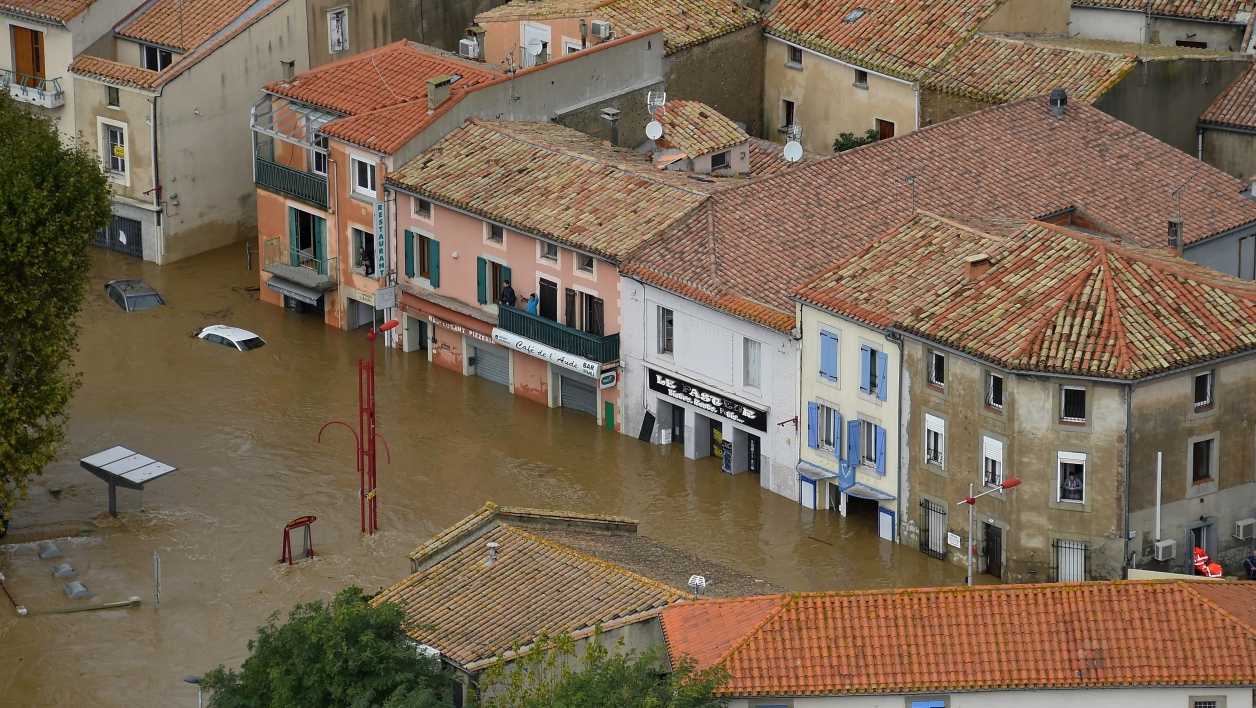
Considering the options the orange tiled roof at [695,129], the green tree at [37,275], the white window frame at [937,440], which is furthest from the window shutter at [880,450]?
the green tree at [37,275]

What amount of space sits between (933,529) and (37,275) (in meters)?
23.4

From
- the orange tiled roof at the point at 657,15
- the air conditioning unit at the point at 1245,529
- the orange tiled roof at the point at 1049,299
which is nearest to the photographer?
the orange tiled roof at the point at 1049,299

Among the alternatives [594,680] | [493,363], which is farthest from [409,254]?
[594,680]

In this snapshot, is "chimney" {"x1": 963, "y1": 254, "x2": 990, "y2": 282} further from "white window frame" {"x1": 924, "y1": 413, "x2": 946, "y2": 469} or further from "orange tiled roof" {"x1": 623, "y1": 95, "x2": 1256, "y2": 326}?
"orange tiled roof" {"x1": 623, "y1": 95, "x2": 1256, "y2": 326}

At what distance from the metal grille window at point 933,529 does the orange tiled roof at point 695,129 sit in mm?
15944

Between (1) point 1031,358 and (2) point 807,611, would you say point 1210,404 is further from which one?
(2) point 807,611

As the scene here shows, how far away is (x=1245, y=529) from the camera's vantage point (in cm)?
7062

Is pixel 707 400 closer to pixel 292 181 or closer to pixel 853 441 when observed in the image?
pixel 853 441

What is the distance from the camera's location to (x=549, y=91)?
8750 centimetres

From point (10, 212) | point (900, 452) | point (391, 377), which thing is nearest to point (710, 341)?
point (900, 452)

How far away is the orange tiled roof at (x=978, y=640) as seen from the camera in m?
57.9

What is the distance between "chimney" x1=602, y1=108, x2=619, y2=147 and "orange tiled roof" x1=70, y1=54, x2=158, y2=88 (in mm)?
14611

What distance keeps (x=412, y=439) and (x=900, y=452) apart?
15188mm

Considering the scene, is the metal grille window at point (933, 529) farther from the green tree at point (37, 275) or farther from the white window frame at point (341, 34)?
the white window frame at point (341, 34)
